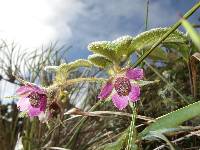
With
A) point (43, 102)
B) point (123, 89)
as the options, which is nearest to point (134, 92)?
point (123, 89)

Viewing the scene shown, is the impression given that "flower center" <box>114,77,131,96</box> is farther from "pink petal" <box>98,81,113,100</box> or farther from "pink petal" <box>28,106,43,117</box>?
"pink petal" <box>28,106,43,117</box>

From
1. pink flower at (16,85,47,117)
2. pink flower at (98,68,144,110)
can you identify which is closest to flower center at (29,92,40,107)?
pink flower at (16,85,47,117)

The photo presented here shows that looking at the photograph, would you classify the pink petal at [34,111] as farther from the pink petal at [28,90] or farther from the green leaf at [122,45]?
the green leaf at [122,45]

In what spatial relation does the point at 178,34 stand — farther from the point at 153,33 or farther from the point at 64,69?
the point at 64,69

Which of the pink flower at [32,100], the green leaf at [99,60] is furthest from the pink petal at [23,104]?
the green leaf at [99,60]

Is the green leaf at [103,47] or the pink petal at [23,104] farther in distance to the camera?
the pink petal at [23,104]

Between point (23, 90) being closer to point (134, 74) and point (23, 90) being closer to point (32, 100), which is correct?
point (32, 100)

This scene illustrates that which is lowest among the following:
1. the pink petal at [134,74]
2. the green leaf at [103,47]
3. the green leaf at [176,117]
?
the green leaf at [176,117]

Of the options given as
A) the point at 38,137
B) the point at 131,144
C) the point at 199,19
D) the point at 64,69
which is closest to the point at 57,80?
the point at 64,69
